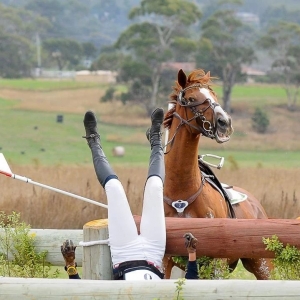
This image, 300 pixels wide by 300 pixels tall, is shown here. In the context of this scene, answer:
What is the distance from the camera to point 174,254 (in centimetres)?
564

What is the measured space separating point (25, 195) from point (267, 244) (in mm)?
8666

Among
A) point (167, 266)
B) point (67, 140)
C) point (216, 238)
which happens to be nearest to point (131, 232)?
point (216, 238)

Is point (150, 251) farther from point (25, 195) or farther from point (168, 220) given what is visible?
point (25, 195)

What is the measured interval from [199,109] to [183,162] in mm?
439

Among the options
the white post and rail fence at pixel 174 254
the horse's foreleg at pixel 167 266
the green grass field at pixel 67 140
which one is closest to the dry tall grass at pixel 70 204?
the horse's foreleg at pixel 167 266

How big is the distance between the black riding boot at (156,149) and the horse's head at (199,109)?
4.39 ft

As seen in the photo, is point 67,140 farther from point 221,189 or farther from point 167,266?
point 167,266

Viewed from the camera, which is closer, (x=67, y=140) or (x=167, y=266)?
(x=167, y=266)

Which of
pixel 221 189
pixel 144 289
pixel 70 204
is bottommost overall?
pixel 144 289

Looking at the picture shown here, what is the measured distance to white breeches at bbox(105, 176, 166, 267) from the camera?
5445 mm

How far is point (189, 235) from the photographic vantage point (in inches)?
210

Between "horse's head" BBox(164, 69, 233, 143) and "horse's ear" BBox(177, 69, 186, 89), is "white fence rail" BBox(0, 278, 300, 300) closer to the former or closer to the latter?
"horse's head" BBox(164, 69, 233, 143)

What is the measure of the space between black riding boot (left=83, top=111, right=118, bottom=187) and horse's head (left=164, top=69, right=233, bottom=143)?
5.39 ft

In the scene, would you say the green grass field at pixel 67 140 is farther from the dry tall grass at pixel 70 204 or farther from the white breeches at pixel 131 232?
the white breeches at pixel 131 232
